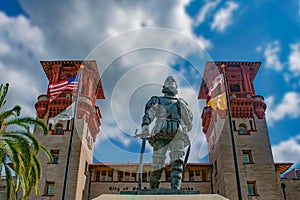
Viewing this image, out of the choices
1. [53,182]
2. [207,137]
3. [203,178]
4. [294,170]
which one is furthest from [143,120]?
[294,170]

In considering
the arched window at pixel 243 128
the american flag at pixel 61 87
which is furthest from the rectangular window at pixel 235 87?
the american flag at pixel 61 87

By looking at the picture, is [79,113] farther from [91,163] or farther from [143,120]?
[143,120]

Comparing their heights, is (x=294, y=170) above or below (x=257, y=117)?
below

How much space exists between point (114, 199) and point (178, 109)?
3184mm

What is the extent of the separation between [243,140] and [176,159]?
26585 mm

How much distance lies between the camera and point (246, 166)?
103 ft

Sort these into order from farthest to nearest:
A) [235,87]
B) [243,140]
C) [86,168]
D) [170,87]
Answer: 1. [235,87]
2. [86,168]
3. [243,140]
4. [170,87]

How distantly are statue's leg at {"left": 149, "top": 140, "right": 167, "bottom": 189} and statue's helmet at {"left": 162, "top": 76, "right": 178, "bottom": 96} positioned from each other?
5.04 feet

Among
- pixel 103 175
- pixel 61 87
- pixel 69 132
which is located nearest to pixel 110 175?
pixel 103 175

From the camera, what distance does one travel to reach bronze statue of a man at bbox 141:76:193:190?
8125 mm

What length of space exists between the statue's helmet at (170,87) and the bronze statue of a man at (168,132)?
0.31 metres

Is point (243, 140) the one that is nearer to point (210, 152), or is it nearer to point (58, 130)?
point (210, 152)

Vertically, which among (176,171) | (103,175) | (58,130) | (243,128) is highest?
(243,128)

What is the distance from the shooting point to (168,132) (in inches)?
322
